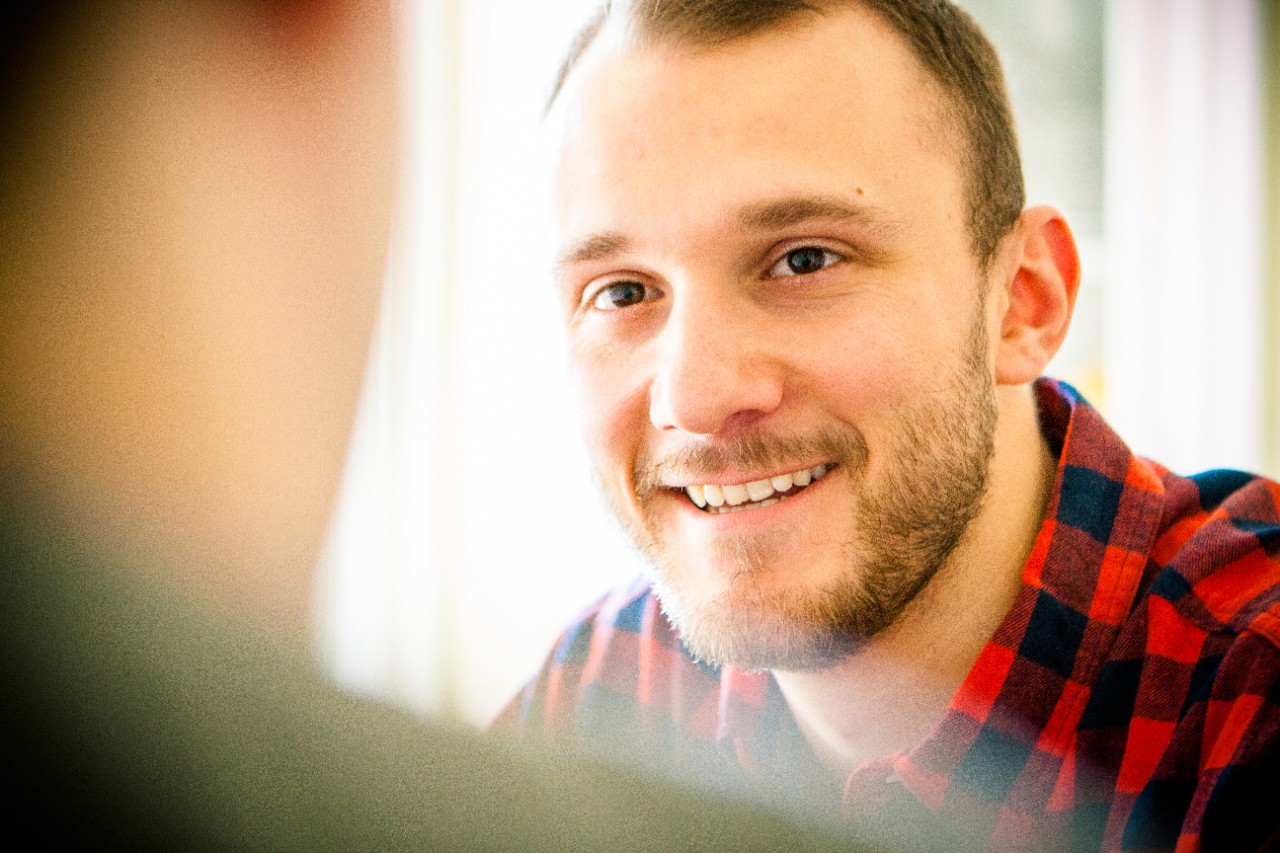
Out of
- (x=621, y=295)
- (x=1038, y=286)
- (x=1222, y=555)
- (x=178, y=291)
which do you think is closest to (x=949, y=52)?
(x=1038, y=286)

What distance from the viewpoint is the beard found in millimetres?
938

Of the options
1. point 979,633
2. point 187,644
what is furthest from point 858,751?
point 187,644

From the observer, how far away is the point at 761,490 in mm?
961

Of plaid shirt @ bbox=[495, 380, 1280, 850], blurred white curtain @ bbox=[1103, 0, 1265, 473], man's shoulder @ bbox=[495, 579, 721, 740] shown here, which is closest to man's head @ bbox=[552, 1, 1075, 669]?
plaid shirt @ bbox=[495, 380, 1280, 850]

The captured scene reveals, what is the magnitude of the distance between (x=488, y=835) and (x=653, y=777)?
0.27 metres

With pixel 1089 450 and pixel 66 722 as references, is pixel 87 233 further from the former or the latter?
pixel 1089 450

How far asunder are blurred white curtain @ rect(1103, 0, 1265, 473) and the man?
1362 millimetres

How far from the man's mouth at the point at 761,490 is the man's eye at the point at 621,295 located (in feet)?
0.68

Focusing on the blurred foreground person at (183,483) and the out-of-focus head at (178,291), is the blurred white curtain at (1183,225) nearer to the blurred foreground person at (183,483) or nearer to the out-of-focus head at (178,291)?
the blurred foreground person at (183,483)

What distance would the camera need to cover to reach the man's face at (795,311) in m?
0.90

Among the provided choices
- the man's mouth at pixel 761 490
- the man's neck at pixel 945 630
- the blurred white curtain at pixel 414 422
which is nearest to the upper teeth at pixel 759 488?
the man's mouth at pixel 761 490

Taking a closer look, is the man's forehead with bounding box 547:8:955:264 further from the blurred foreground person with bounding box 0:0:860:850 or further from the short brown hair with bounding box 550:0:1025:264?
the blurred foreground person with bounding box 0:0:860:850

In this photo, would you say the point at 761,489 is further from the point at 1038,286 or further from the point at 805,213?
the point at 1038,286

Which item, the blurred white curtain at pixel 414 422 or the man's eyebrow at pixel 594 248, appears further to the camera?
the blurred white curtain at pixel 414 422
